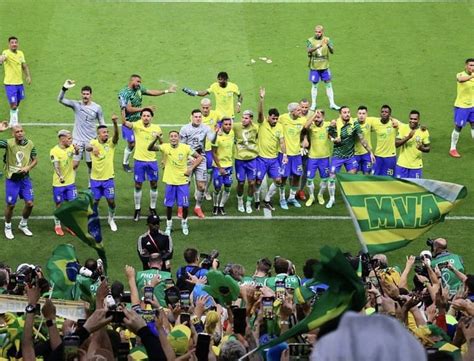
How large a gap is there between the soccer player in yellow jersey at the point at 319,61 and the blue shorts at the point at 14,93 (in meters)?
6.36

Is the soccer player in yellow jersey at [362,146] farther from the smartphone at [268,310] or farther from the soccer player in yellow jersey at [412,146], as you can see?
the smartphone at [268,310]

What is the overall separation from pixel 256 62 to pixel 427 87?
432cm

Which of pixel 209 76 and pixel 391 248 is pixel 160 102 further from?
pixel 391 248

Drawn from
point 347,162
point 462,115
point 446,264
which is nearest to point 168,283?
point 446,264

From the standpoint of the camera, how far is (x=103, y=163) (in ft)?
61.8

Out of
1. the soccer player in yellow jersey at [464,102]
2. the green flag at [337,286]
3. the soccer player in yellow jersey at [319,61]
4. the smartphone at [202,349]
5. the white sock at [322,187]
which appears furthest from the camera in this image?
the soccer player in yellow jersey at [319,61]

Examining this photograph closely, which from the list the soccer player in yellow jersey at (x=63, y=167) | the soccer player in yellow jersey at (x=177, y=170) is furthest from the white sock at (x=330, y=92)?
the soccer player in yellow jersey at (x=63, y=167)

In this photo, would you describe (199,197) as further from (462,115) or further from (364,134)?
(462,115)

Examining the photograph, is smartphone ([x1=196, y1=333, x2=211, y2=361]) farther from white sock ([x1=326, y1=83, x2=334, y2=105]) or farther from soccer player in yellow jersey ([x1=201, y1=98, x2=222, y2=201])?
white sock ([x1=326, y1=83, x2=334, y2=105])

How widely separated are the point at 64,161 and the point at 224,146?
9.52 ft

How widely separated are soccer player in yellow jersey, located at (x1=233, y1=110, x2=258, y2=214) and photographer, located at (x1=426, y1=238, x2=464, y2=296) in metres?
5.48

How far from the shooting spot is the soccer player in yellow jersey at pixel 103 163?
18828 millimetres

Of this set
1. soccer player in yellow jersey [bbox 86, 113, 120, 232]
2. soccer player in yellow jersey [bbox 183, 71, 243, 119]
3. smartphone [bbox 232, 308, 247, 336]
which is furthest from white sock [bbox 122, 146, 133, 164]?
smartphone [bbox 232, 308, 247, 336]

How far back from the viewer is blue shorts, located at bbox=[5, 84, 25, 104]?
23297mm
